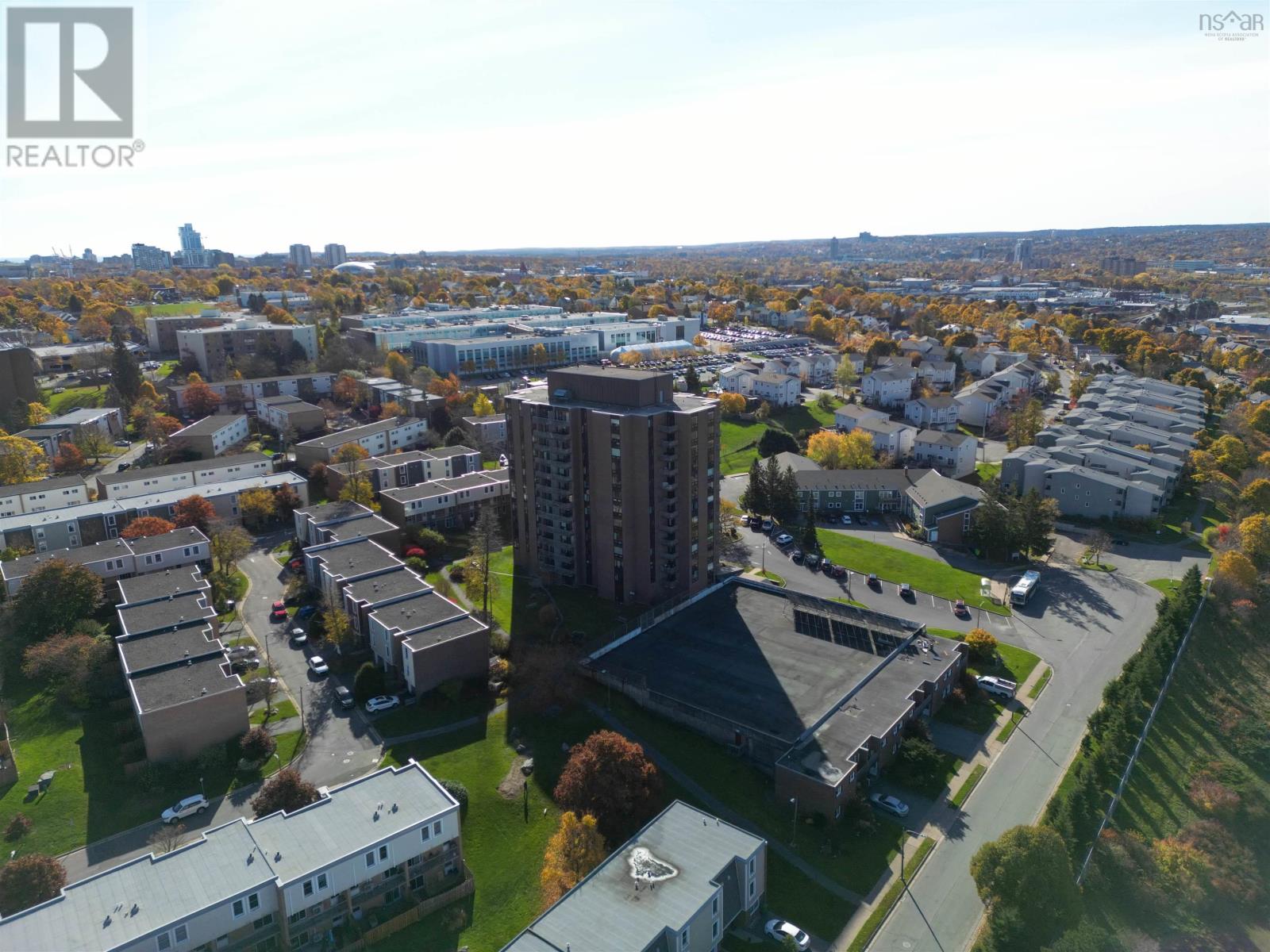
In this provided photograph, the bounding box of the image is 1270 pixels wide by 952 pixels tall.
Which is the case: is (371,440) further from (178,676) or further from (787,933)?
(787,933)

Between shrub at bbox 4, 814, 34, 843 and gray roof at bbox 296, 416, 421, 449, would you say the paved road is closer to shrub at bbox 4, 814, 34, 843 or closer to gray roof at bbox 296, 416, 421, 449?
shrub at bbox 4, 814, 34, 843

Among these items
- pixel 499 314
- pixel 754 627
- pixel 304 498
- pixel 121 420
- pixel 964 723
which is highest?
pixel 499 314

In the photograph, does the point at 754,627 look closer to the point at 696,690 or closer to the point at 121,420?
the point at 696,690

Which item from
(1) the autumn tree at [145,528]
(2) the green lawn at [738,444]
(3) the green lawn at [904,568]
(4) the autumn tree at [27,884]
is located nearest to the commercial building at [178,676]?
(4) the autumn tree at [27,884]

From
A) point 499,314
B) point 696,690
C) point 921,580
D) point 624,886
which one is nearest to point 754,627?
point 696,690

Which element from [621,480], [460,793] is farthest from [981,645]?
[460,793]

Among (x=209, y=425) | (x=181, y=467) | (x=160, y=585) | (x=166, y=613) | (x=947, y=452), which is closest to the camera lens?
(x=166, y=613)
